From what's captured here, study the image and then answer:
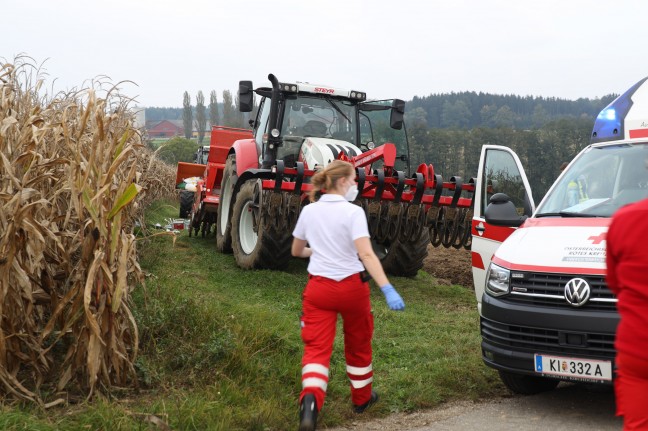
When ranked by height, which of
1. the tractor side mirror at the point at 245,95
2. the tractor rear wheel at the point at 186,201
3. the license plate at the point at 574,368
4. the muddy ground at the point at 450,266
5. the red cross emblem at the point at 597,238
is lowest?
the muddy ground at the point at 450,266

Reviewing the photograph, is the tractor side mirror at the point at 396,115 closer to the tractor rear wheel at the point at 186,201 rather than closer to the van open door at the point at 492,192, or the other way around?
the van open door at the point at 492,192

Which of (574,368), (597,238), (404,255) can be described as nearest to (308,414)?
(574,368)

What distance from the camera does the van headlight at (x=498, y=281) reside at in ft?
18.2

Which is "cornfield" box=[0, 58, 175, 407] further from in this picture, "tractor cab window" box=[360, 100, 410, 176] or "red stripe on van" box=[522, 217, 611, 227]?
"tractor cab window" box=[360, 100, 410, 176]

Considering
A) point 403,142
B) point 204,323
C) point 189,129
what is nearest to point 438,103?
point 189,129

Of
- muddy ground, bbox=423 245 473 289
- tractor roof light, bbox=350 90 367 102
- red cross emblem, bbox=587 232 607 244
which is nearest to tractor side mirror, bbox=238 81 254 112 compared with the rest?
tractor roof light, bbox=350 90 367 102

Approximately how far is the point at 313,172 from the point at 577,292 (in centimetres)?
550

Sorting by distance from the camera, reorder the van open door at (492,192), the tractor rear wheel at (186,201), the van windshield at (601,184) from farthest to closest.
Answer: the tractor rear wheel at (186,201) → the van open door at (492,192) → the van windshield at (601,184)

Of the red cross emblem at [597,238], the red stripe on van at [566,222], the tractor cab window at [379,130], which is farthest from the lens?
the tractor cab window at [379,130]

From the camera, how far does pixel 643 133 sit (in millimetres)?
7625

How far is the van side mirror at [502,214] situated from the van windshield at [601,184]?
17cm

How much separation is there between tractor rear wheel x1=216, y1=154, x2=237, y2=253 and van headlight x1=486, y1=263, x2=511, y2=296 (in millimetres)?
7235

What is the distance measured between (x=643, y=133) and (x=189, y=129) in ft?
272

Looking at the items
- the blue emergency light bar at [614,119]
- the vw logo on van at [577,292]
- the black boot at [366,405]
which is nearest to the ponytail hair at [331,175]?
the black boot at [366,405]
